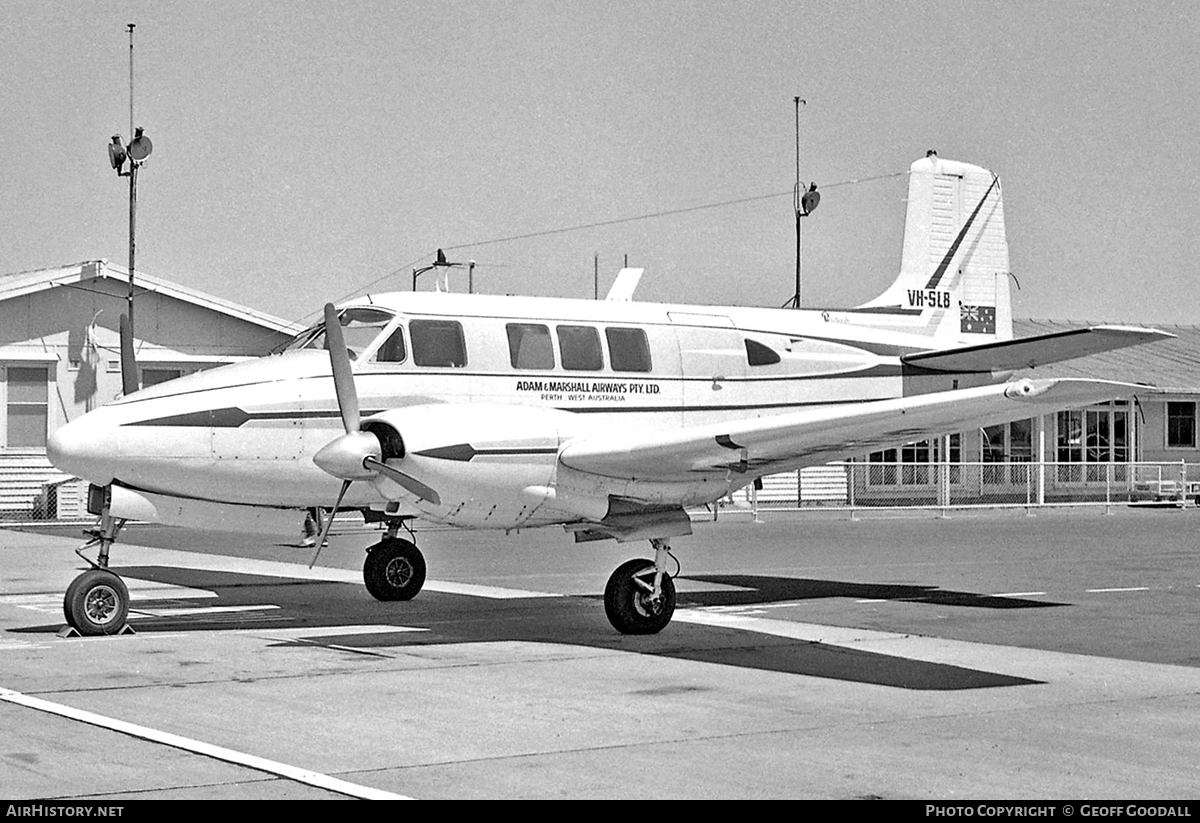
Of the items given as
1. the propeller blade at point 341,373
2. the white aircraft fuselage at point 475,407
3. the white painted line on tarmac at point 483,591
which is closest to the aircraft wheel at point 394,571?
the white painted line on tarmac at point 483,591

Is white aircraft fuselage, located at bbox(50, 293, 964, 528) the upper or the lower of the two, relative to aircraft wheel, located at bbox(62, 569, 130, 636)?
upper

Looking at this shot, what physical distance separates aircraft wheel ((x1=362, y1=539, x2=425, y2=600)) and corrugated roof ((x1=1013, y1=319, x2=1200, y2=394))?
1130 inches

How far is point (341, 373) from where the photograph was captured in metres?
13.9

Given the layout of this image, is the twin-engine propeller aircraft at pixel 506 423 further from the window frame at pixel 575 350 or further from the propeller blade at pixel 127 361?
the propeller blade at pixel 127 361

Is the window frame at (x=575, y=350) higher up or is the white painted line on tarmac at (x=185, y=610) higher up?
the window frame at (x=575, y=350)

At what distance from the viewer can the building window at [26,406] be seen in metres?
34.6

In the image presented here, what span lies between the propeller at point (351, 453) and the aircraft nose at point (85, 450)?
5.88 feet

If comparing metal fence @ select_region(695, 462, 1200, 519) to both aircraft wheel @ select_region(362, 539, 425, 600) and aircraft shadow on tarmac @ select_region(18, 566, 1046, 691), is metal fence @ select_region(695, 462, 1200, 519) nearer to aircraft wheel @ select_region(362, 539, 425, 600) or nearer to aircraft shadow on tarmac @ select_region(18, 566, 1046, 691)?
aircraft shadow on tarmac @ select_region(18, 566, 1046, 691)

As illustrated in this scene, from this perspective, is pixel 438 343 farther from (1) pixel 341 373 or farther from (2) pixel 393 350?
(1) pixel 341 373

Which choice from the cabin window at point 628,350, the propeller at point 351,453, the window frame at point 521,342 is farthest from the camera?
the cabin window at point 628,350

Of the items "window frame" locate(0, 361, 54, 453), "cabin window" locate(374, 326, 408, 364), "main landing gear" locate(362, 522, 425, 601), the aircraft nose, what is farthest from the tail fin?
"window frame" locate(0, 361, 54, 453)

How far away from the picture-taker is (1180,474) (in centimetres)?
4250

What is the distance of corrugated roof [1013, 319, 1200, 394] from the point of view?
151 ft

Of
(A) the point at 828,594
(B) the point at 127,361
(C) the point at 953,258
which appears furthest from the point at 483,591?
(C) the point at 953,258
